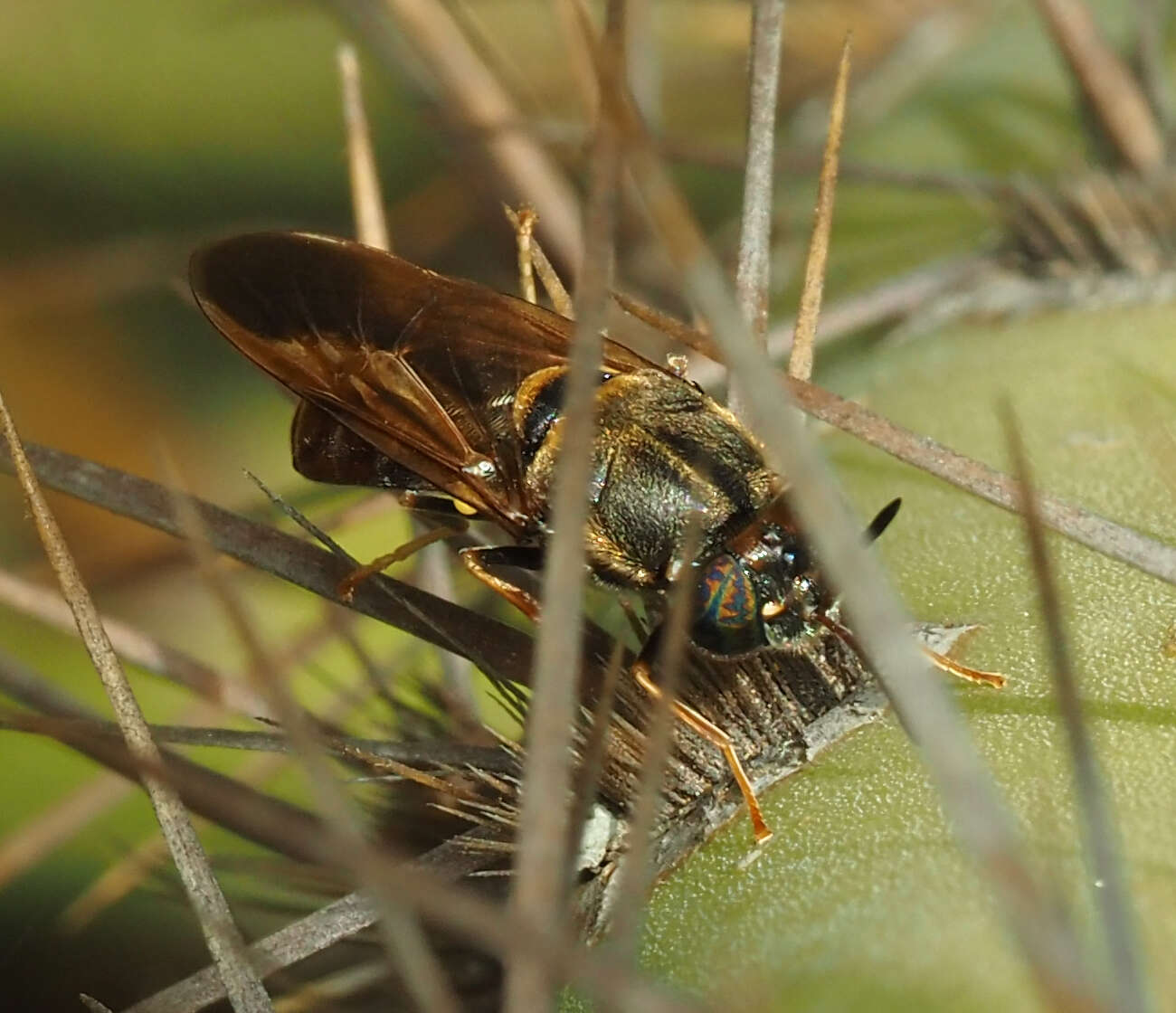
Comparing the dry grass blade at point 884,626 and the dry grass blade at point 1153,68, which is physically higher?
the dry grass blade at point 884,626

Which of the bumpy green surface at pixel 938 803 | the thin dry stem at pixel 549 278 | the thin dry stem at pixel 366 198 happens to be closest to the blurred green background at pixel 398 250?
the bumpy green surface at pixel 938 803

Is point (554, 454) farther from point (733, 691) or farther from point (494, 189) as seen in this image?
point (494, 189)

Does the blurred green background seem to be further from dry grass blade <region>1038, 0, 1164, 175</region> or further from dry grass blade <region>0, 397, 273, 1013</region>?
dry grass blade <region>0, 397, 273, 1013</region>

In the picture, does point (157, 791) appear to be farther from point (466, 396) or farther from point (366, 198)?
point (366, 198)

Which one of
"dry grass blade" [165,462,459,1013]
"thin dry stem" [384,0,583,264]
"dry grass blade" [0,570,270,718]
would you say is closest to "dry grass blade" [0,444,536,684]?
"dry grass blade" [0,570,270,718]

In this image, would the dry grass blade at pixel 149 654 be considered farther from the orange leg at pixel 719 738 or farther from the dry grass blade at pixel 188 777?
the orange leg at pixel 719 738
